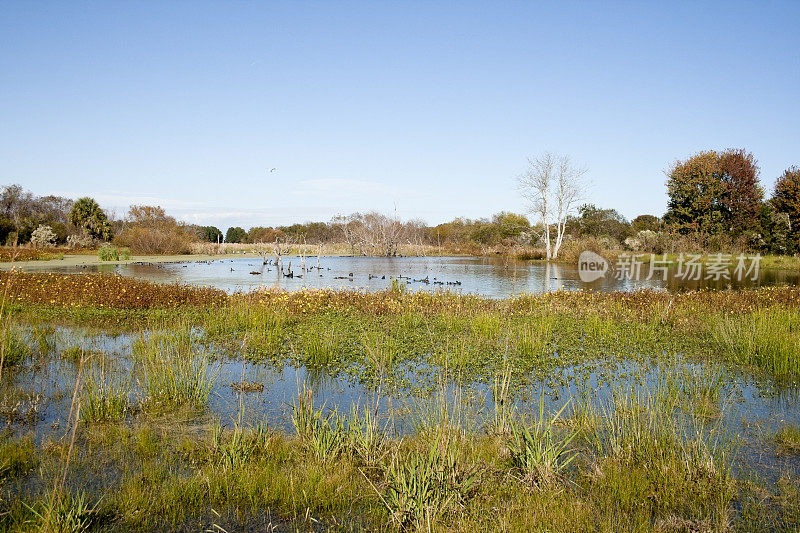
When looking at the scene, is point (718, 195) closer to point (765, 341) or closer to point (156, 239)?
point (765, 341)

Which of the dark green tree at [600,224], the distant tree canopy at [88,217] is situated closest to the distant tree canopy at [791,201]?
the dark green tree at [600,224]

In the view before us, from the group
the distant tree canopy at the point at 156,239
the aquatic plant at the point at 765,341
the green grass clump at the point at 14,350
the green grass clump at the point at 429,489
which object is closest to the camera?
the green grass clump at the point at 429,489

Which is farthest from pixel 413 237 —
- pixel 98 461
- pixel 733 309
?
pixel 98 461

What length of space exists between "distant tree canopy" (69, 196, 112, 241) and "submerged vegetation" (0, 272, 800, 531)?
42468 millimetres

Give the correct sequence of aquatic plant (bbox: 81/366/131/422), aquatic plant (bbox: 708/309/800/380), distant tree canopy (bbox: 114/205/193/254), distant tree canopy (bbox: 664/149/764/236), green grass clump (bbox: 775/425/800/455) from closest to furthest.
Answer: green grass clump (bbox: 775/425/800/455) < aquatic plant (bbox: 81/366/131/422) < aquatic plant (bbox: 708/309/800/380) < distant tree canopy (bbox: 664/149/764/236) < distant tree canopy (bbox: 114/205/193/254)

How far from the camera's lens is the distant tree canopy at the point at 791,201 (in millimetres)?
32656

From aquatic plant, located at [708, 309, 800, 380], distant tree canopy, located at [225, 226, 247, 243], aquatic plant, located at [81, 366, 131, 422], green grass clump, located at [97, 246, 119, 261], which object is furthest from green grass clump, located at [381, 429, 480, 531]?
distant tree canopy, located at [225, 226, 247, 243]

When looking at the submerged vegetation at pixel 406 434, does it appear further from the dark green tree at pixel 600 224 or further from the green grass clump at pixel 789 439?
the dark green tree at pixel 600 224

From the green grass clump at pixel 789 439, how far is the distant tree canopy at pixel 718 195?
1489 inches

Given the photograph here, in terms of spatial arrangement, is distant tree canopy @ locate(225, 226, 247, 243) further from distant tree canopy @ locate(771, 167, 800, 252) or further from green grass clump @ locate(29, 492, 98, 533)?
green grass clump @ locate(29, 492, 98, 533)

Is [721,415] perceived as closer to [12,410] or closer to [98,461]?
[98,461]

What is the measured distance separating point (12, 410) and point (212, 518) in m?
3.59

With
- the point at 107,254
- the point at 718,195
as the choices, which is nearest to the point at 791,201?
the point at 718,195

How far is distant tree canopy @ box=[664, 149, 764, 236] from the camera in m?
38.5
